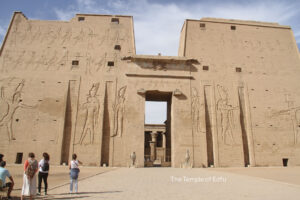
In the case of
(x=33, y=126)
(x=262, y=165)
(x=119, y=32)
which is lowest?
(x=262, y=165)

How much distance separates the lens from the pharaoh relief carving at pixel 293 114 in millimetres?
16342

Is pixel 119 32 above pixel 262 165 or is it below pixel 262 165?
Answer: above

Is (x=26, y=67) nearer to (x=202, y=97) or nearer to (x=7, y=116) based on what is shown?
(x=7, y=116)

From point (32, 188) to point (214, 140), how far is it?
12.7m

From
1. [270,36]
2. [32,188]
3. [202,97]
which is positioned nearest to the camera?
[32,188]

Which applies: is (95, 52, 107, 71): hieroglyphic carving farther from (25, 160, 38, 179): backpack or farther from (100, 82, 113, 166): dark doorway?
(25, 160, 38, 179): backpack

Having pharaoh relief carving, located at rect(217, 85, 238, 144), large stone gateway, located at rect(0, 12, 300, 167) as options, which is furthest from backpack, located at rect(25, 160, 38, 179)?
pharaoh relief carving, located at rect(217, 85, 238, 144)

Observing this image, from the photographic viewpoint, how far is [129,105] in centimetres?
1523

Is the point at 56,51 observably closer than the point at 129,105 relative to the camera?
No

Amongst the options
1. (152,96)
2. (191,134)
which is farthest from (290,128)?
(152,96)

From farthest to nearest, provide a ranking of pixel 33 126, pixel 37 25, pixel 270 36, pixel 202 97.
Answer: pixel 270 36 → pixel 37 25 → pixel 202 97 → pixel 33 126

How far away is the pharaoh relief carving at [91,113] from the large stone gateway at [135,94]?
7 centimetres

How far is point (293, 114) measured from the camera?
16734mm

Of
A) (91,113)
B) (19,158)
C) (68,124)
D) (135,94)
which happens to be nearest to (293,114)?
(135,94)
